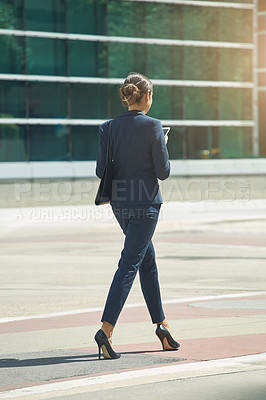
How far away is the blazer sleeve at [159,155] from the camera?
712 centimetres

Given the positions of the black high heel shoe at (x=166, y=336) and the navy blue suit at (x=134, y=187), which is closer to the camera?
the navy blue suit at (x=134, y=187)

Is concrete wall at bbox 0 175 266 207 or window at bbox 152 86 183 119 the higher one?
window at bbox 152 86 183 119

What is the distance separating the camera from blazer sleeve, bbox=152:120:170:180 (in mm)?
7121

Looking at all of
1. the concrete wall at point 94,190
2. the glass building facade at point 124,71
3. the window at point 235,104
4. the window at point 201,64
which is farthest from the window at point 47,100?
the window at point 235,104

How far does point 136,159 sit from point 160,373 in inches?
66.5

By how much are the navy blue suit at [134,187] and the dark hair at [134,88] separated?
0.35 ft

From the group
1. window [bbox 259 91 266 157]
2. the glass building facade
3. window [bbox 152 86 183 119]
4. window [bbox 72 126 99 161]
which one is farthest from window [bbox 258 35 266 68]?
window [bbox 72 126 99 161]

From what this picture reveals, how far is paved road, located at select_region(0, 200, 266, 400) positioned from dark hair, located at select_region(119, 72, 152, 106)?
1901 millimetres

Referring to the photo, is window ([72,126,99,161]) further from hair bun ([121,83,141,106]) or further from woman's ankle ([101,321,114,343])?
woman's ankle ([101,321,114,343])

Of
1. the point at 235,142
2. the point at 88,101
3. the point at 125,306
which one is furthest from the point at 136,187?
the point at 235,142

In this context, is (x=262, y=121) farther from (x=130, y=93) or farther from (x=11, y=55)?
(x=130, y=93)

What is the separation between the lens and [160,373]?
20.8ft

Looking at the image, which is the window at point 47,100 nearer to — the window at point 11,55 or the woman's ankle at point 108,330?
the window at point 11,55

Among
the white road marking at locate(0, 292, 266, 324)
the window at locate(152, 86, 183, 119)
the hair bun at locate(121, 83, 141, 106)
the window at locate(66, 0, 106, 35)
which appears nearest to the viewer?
the hair bun at locate(121, 83, 141, 106)
